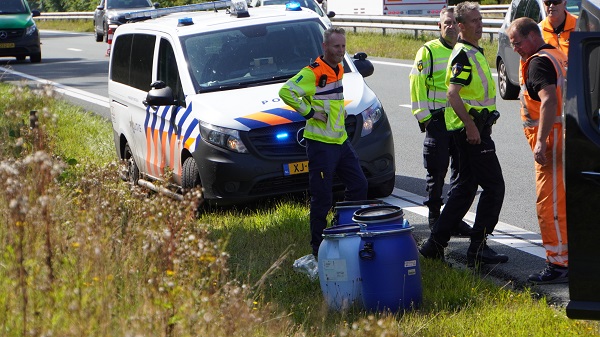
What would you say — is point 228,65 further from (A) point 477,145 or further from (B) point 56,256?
(B) point 56,256

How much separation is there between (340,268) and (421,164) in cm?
557

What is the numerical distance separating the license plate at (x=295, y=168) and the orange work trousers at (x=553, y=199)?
8.92ft

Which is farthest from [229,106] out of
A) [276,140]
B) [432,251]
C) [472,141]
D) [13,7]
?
[13,7]

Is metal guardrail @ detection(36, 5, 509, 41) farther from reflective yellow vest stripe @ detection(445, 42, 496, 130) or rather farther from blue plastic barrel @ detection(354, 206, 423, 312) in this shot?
blue plastic barrel @ detection(354, 206, 423, 312)

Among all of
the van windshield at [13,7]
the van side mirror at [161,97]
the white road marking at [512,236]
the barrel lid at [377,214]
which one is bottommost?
the white road marking at [512,236]

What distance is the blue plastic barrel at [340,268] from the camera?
670cm

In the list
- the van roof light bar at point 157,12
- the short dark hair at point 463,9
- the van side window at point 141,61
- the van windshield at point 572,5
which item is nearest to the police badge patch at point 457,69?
the short dark hair at point 463,9

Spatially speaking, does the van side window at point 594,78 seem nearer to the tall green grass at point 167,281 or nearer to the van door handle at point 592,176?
the van door handle at point 592,176

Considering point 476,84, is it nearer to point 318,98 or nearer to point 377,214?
point 318,98

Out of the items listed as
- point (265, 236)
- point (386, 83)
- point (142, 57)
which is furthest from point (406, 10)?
point (265, 236)

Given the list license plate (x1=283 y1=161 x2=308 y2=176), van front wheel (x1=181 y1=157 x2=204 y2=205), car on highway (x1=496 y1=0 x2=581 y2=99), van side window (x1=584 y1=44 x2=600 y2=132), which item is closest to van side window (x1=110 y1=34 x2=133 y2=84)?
van front wheel (x1=181 y1=157 x2=204 y2=205)

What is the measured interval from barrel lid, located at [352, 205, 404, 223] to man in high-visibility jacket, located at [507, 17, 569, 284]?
1011 millimetres

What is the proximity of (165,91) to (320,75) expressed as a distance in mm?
2639

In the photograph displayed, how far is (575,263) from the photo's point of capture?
5199 mm
